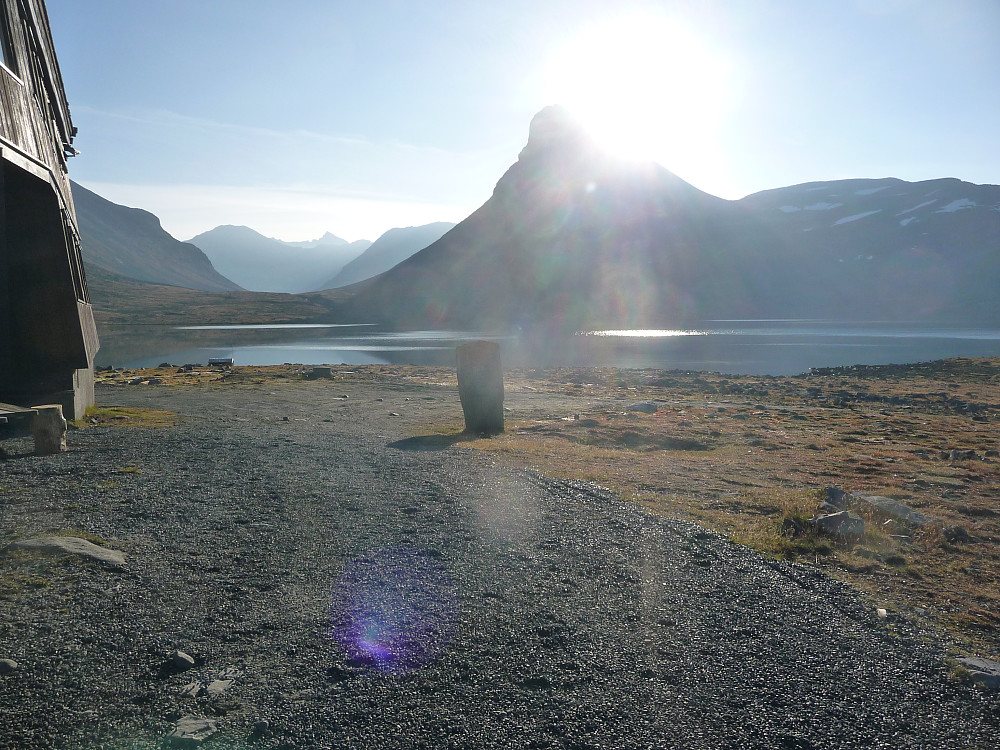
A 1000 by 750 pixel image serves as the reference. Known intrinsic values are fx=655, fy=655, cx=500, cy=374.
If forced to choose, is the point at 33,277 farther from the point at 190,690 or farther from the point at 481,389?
the point at 190,690

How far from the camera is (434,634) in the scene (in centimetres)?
620

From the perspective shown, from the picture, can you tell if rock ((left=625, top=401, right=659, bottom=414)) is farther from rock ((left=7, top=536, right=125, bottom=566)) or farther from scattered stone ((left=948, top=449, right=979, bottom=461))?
rock ((left=7, top=536, right=125, bottom=566))

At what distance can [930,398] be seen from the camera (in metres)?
36.2

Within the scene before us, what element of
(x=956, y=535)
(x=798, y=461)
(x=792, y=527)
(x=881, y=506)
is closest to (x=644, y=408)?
(x=798, y=461)

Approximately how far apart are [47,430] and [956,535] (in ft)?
54.1

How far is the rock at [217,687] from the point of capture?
5031mm

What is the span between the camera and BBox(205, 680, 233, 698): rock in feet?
16.5

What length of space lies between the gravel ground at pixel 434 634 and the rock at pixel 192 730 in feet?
0.18

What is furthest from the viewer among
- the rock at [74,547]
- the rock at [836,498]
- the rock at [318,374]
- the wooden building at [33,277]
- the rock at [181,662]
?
the rock at [318,374]

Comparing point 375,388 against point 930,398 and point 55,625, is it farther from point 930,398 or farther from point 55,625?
point 930,398

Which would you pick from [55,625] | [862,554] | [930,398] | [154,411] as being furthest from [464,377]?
[930,398]

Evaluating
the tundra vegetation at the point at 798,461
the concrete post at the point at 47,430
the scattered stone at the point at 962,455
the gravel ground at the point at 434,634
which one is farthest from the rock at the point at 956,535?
the concrete post at the point at 47,430

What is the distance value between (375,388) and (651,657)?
1141 inches

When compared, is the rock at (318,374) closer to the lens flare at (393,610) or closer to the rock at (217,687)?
the lens flare at (393,610)
